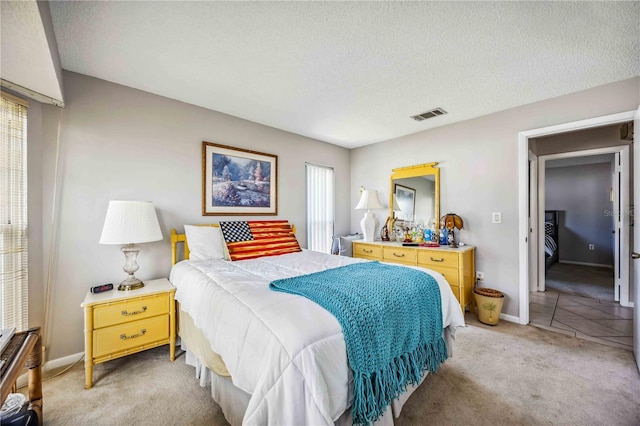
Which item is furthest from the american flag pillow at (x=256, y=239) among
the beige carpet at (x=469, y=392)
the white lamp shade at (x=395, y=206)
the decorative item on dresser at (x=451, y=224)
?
the decorative item on dresser at (x=451, y=224)

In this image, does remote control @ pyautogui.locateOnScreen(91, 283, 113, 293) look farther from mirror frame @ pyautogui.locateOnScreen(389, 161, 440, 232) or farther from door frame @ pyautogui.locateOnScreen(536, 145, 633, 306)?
door frame @ pyautogui.locateOnScreen(536, 145, 633, 306)

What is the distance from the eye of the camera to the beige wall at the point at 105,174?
2.08 meters

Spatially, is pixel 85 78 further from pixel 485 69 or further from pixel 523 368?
pixel 523 368

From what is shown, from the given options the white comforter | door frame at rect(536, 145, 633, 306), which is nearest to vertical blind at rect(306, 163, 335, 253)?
the white comforter

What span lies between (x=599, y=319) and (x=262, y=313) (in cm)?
396

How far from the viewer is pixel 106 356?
1.86m

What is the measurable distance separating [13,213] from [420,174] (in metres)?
4.13

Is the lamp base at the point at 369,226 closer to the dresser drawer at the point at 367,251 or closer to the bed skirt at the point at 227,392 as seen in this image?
the dresser drawer at the point at 367,251

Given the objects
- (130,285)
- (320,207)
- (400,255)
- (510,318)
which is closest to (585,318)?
(510,318)

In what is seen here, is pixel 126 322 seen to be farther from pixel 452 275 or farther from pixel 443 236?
pixel 443 236

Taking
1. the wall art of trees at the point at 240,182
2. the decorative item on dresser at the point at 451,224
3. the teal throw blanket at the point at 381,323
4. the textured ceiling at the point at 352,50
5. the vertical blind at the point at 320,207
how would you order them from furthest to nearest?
the vertical blind at the point at 320,207 < the decorative item on dresser at the point at 451,224 < the wall art of trees at the point at 240,182 < the textured ceiling at the point at 352,50 < the teal throw blanket at the point at 381,323

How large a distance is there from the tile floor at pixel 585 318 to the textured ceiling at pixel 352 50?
2429mm

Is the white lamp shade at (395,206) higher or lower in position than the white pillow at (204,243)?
higher

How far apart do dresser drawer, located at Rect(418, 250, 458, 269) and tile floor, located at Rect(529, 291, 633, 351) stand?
110cm
